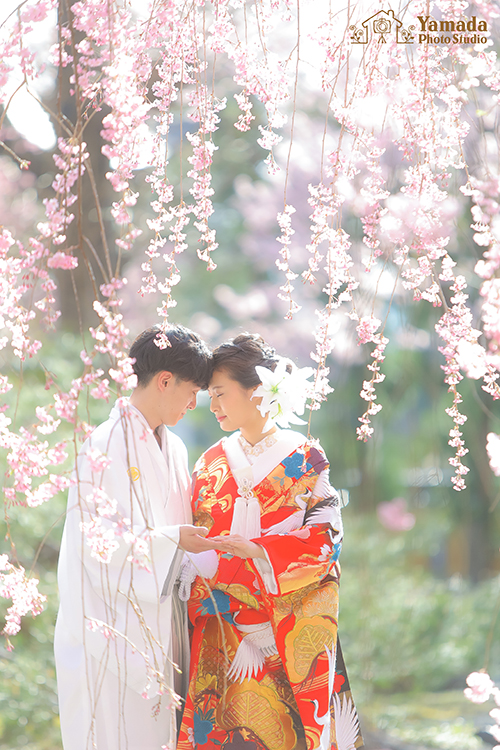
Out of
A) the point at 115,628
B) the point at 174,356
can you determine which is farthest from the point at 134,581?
the point at 174,356

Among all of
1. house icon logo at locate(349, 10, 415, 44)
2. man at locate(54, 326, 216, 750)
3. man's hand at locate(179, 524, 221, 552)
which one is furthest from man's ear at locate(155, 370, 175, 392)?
house icon logo at locate(349, 10, 415, 44)

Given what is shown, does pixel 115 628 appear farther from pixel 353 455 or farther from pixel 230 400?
pixel 353 455

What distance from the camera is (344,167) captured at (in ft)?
4.74

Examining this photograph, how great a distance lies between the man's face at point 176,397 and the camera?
76.9 inches

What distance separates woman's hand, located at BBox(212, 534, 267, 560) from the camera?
1.79 metres

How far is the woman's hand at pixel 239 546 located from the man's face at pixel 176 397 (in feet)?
1.19

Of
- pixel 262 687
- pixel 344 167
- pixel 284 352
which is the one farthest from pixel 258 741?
pixel 284 352

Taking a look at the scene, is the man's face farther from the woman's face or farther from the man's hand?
the man's hand

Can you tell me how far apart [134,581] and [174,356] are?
0.58 metres

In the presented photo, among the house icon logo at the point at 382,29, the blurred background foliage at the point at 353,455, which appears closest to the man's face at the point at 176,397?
the blurred background foliage at the point at 353,455

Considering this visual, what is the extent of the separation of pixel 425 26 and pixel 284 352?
4.50 metres

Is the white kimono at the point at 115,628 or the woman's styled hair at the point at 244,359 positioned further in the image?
the woman's styled hair at the point at 244,359

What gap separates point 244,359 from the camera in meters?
2.02

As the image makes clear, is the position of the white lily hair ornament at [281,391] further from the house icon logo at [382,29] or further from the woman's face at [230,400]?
the house icon logo at [382,29]
